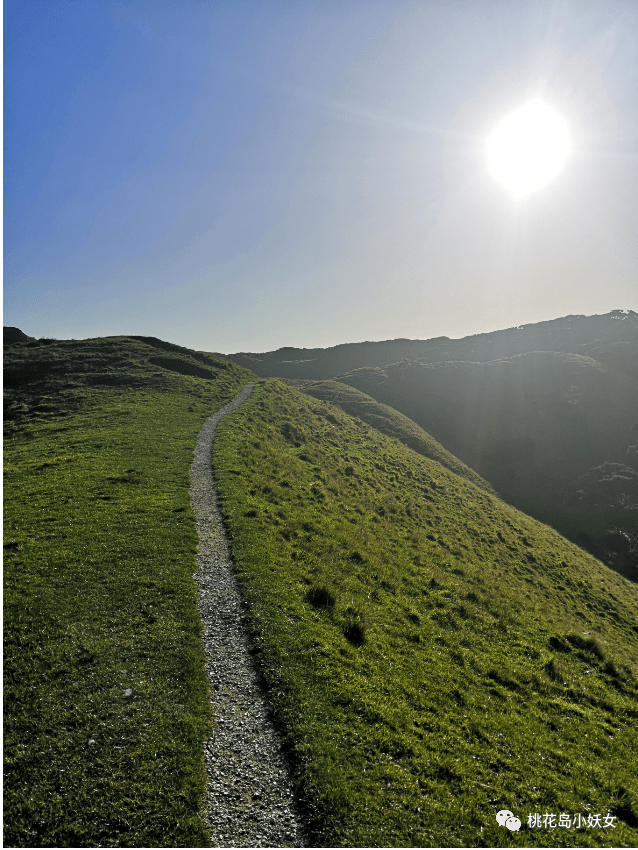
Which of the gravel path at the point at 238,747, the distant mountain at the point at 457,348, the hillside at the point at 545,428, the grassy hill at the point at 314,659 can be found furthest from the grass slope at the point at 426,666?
the distant mountain at the point at 457,348

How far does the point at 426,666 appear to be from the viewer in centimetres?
1408

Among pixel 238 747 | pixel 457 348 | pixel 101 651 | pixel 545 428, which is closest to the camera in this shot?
pixel 238 747

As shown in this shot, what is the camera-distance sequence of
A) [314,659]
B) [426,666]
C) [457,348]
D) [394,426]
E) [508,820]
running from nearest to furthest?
[508,820], [314,659], [426,666], [394,426], [457,348]

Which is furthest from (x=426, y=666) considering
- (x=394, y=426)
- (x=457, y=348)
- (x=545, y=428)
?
(x=457, y=348)

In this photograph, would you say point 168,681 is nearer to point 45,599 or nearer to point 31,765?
point 31,765

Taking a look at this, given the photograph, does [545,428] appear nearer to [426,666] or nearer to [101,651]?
[426,666]

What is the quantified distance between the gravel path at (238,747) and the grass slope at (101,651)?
397 millimetres

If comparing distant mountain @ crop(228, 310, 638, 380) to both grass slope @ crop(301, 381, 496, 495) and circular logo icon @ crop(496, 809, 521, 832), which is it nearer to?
grass slope @ crop(301, 381, 496, 495)

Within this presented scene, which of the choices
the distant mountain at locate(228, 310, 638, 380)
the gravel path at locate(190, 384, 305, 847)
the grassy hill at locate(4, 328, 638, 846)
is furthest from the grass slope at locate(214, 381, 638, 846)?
the distant mountain at locate(228, 310, 638, 380)

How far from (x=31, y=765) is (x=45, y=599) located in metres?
6.48

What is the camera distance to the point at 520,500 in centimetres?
6531

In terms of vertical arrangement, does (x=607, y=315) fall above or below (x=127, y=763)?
above

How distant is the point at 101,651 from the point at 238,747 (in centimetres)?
538

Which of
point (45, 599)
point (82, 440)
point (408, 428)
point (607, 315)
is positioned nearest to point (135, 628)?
point (45, 599)
